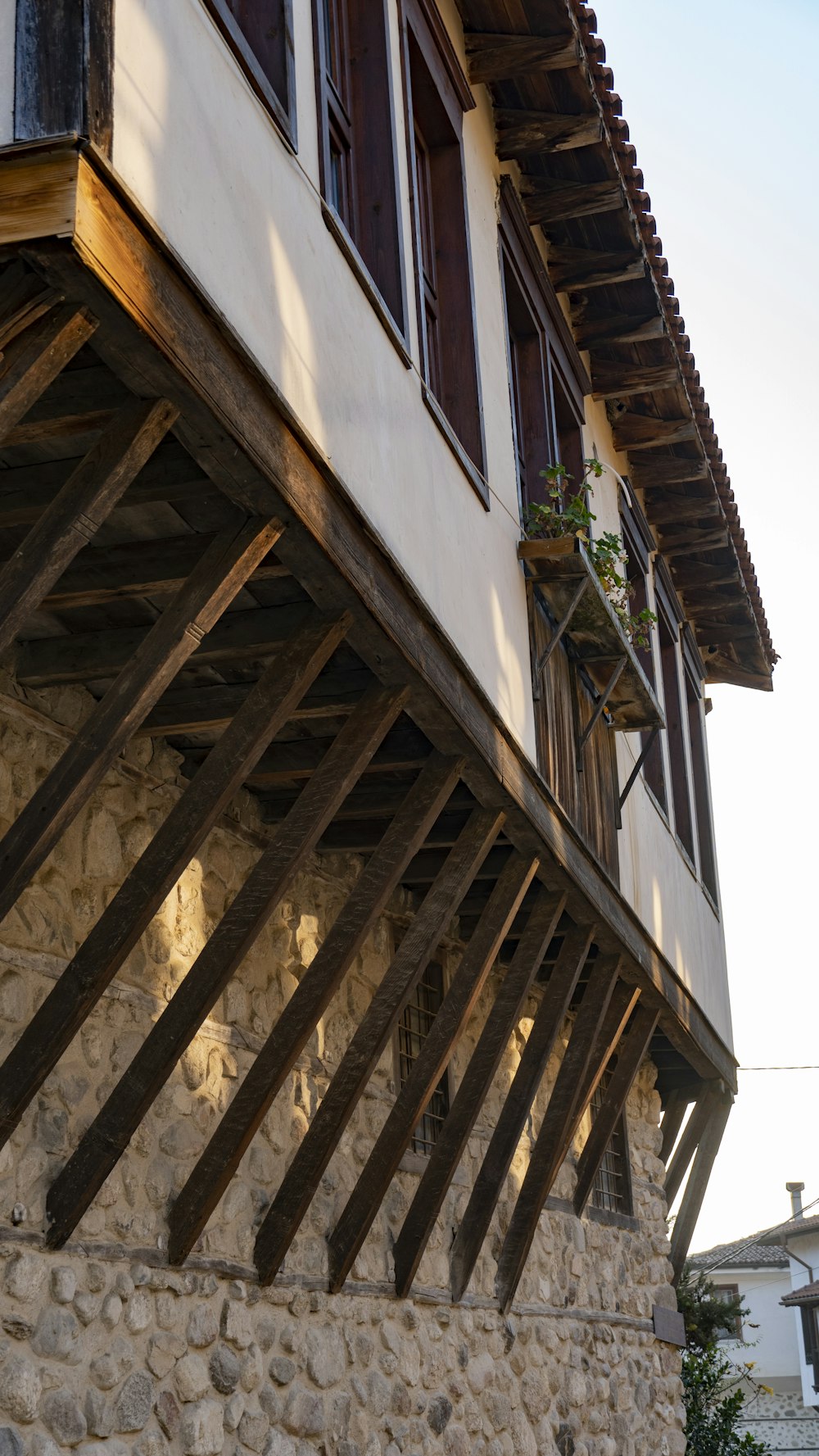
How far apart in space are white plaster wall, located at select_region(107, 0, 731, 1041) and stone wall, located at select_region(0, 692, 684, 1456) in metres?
1.17

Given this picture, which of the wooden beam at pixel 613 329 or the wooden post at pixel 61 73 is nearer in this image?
the wooden post at pixel 61 73

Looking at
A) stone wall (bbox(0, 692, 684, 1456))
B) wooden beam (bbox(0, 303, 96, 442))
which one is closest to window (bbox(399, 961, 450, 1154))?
stone wall (bbox(0, 692, 684, 1456))

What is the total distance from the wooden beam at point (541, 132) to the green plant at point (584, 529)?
4.75 ft

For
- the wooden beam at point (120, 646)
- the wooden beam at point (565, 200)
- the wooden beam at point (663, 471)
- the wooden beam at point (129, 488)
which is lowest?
the wooden beam at point (129, 488)

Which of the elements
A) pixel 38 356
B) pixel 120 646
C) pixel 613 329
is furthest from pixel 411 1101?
pixel 613 329

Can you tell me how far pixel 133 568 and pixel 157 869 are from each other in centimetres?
81

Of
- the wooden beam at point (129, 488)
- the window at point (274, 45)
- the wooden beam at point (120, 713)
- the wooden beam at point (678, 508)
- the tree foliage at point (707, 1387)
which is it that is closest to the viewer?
the wooden beam at point (120, 713)

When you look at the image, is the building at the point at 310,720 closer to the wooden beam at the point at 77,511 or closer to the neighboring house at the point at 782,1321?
the wooden beam at the point at 77,511

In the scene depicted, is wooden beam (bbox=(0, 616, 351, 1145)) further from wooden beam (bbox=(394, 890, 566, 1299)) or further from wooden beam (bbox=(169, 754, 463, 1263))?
wooden beam (bbox=(394, 890, 566, 1299))

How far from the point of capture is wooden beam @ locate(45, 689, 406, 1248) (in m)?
4.34

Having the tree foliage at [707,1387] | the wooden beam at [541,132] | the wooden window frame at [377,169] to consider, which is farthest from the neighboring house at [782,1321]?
the wooden window frame at [377,169]

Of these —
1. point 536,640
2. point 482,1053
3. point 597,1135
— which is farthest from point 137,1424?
point 597,1135

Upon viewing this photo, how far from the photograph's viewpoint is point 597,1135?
8.43 meters

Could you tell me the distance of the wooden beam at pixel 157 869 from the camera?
13.2ft
